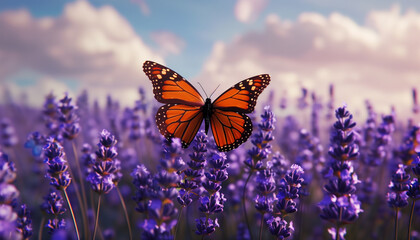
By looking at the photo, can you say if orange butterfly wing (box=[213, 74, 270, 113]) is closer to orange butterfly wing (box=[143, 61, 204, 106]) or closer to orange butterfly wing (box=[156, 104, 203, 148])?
orange butterfly wing (box=[156, 104, 203, 148])

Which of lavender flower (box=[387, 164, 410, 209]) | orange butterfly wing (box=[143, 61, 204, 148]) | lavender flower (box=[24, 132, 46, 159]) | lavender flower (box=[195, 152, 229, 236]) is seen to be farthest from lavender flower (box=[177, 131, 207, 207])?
lavender flower (box=[24, 132, 46, 159])

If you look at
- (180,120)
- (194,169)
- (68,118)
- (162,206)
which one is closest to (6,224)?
(162,206)

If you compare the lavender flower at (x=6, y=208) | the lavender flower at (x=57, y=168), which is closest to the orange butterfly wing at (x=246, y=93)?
the lavender flower at (x=57, y=168)

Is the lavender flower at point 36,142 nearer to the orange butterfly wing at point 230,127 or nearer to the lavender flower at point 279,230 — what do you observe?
the orange butterfly wing at point 230,127

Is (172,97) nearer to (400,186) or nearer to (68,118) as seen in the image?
(68,118)

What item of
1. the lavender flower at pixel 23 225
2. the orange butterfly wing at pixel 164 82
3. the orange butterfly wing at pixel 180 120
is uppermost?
the orange butterfly wing at pixel 164 82

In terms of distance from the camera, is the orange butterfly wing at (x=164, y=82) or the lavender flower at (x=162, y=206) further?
the orange butterfly wing at (x=164, y=82)

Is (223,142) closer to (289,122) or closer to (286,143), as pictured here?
(286,143)

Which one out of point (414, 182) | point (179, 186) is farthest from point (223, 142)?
point (414, 182)
